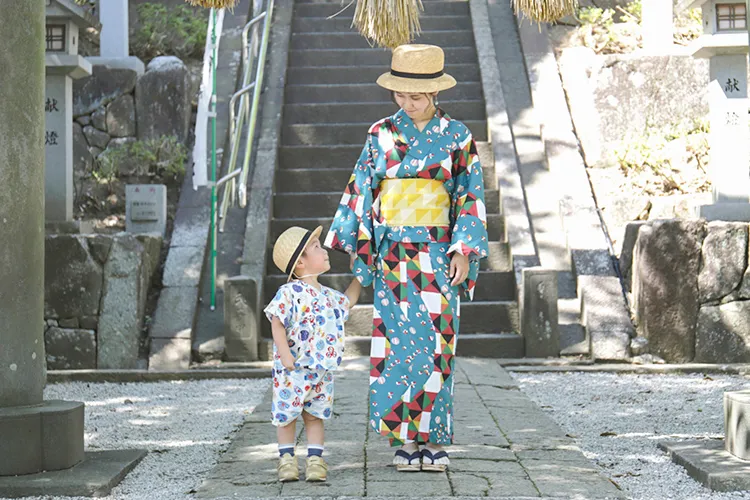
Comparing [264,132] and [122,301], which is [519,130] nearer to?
[264,132]

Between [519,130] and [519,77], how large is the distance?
1033mm

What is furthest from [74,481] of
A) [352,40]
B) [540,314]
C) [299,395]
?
[352,40]

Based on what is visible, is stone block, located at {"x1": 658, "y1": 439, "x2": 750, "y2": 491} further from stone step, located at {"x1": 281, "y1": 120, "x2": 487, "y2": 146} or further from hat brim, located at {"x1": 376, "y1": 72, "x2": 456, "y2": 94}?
stone step, located at {"x1": 281, "y1": 120, "x2": 487, "y2": 146}

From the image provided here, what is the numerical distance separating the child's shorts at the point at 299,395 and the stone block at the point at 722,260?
4110 mm

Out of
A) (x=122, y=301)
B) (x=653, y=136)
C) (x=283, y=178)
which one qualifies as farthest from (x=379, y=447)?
(x=653, y=136)

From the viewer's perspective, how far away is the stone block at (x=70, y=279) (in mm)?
7836

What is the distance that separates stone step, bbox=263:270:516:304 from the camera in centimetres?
838

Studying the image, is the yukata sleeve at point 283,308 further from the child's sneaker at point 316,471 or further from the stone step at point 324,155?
the stone step at point 324,155

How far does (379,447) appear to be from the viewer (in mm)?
5020

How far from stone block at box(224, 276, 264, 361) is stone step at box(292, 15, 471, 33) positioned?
5.06 meters

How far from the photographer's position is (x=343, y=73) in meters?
11.0

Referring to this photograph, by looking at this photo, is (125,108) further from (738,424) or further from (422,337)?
(738,424)

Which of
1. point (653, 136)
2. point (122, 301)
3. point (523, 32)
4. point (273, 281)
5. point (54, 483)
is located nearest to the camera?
point (54, 483)

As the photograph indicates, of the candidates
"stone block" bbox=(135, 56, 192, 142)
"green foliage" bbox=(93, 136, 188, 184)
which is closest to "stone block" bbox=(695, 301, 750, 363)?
"green foliage" bbox=(93, 136, 188, 184)
